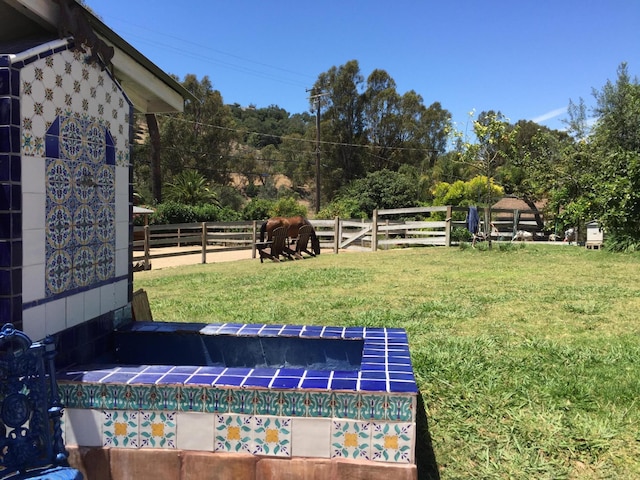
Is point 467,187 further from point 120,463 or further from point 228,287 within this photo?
point 120,463

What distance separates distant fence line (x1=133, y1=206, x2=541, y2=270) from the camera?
58.1 feet

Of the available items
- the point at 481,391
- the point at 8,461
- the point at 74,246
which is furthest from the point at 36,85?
the point at 481,391

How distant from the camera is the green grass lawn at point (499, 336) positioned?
10.1ft

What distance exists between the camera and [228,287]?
31.5 feet

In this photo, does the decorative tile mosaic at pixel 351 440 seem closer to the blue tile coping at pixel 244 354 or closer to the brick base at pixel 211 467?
the brick base at pixel 211 467

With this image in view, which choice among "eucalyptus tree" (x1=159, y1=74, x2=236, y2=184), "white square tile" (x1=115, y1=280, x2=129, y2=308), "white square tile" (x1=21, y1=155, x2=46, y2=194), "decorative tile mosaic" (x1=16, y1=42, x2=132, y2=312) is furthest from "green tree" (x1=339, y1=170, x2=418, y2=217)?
"white square tile" (x1=21, y1=155, x2=46, y2=194)

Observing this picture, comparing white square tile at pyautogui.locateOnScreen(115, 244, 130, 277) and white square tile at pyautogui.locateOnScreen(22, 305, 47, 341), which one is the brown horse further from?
white square tile at pyautogui.locateOnScreen(22, 305, 47, 341)

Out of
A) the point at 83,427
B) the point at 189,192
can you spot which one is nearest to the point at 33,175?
the point at 83,427

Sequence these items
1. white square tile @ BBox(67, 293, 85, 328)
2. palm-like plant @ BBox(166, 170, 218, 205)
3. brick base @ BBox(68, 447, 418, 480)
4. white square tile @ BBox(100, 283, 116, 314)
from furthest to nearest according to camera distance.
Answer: palm-like plant @ BBox(166, 170, 218, 205) < white square tile @ BBox(100, 283, 116, 314) < white square tile @ BBox(67, 293, 85, 328) < brick base @ BBox(68, 447, 418, 480)

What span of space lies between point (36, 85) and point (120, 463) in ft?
6.09

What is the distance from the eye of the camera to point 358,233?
19828 millimetres

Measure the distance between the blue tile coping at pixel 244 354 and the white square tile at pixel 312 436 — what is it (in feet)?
0.62

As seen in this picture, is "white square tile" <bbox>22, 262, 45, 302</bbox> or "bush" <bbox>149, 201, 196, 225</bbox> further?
"bush" <bbox>149, 201, 196, 225</bbox>

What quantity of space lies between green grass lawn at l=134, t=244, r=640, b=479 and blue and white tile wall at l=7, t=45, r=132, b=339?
7.40 ft
